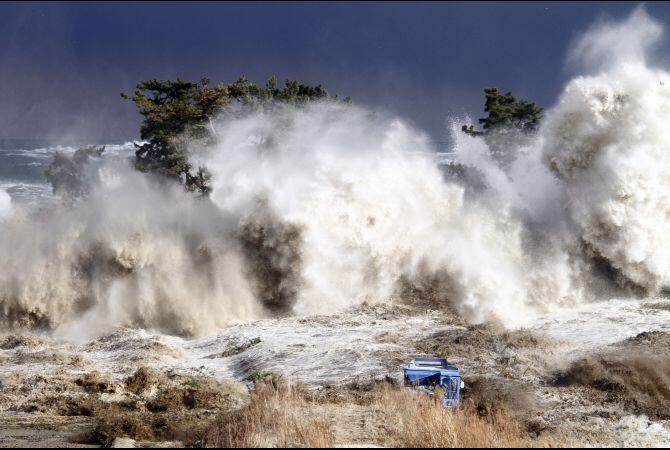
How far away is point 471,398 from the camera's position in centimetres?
1340

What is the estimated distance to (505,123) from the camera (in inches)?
1838

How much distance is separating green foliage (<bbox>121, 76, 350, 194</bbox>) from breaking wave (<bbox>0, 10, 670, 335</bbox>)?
8.15m

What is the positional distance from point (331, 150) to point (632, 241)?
435 inches

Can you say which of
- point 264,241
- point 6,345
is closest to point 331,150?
point 264,241

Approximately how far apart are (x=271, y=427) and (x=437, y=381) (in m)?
3.91

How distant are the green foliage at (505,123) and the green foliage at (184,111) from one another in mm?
14127

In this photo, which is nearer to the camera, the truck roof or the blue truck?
the blue truck

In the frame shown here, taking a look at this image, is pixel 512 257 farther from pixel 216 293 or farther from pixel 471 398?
pixel 471 398

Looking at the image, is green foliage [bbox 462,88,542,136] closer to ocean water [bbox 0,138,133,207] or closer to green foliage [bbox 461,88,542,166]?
green foliage [bbox 461,88,542,166]

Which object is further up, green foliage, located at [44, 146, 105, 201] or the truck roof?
green foliage, located at [44, 146, 105, 201]

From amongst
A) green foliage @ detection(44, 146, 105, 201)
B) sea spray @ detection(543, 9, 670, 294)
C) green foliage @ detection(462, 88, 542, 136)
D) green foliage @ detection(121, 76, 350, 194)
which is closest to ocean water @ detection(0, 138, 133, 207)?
green foliage @ detection(44, 146, 105, 201)

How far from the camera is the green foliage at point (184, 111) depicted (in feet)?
117

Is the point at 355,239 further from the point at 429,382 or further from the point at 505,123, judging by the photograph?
the point at 505,123

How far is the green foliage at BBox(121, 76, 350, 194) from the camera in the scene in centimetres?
3553
